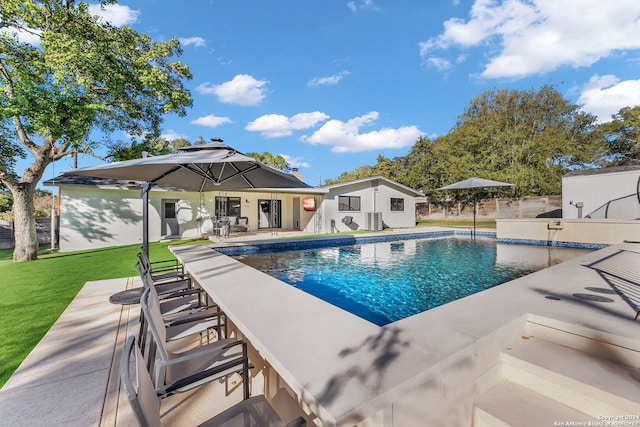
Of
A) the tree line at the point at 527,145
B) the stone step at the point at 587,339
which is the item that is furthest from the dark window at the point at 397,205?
the stone step at the point at 587,339

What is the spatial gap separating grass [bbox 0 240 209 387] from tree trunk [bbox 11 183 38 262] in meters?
0.45

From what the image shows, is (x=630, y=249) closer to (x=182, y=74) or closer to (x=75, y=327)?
(x=75, y=327)

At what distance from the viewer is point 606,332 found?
6.75 ft

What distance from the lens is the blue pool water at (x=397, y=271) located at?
4871mm

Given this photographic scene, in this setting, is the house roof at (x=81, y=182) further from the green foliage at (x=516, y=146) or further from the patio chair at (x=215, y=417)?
the green foliage at (x=516, y=146)

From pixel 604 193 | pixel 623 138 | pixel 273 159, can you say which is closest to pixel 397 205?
pixel 604 193

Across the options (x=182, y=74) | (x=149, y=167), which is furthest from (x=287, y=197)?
(x=149, y=167)

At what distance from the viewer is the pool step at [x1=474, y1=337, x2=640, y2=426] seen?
163cm

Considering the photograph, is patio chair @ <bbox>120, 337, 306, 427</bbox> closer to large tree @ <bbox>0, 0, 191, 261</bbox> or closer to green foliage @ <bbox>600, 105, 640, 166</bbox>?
large tree @ <bbox>0, 0, 191, 261</bbox>

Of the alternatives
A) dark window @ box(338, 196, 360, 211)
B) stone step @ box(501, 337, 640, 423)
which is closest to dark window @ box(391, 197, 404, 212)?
dark window @ box(338, 196, 360, 211)

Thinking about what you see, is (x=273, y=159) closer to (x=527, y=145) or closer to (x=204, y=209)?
(x=204, y=209)

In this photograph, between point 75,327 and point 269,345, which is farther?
point 75,327

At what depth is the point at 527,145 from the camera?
22688 millimetres

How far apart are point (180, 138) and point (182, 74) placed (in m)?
30.1
